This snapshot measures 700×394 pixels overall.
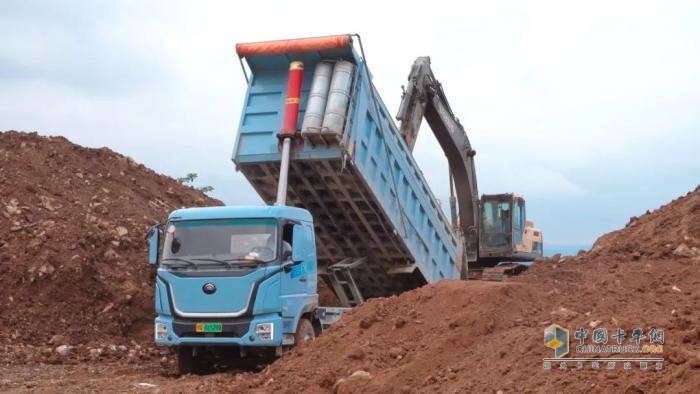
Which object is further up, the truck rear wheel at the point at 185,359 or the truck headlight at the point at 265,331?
the truck headlight at the point at 265,331

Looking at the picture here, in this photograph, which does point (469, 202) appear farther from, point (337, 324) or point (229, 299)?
point (229, 299)

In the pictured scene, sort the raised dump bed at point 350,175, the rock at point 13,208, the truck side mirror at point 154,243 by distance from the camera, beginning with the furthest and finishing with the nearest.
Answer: the rock at point 13,208, the raised dump bed at point 350,175, the truck side mirror at point 154,243

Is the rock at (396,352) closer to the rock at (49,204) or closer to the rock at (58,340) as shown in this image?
the rock at (58,340)

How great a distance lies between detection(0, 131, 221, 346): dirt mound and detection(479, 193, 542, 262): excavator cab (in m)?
7.01

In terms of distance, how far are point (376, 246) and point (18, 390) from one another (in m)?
5.51

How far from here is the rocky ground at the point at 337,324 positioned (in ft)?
20.4

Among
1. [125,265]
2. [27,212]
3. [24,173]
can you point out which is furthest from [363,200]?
[24,173]

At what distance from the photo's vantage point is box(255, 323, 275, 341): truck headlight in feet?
29.8

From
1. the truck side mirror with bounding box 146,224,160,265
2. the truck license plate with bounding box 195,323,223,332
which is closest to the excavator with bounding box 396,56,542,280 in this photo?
the truck side mirror with bounding box 146,224,160,265

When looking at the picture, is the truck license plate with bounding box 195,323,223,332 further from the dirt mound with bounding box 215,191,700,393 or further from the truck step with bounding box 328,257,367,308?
the truck step with bounding box 328,257,367,308

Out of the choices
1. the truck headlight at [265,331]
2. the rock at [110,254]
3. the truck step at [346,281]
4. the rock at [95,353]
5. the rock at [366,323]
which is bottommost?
the rock at [95,353]

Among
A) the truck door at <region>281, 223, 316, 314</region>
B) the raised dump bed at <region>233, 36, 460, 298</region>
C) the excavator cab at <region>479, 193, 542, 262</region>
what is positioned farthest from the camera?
the excavator cab at <region>479, 193, 542, 262</region>

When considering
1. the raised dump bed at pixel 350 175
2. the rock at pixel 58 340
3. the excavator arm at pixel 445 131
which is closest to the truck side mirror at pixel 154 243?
the raised dump bed at pixel 350 175

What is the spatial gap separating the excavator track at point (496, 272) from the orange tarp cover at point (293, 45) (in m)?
7.21
